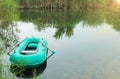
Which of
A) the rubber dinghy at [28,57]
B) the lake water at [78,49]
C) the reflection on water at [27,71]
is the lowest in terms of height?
the lake water at [78,49]

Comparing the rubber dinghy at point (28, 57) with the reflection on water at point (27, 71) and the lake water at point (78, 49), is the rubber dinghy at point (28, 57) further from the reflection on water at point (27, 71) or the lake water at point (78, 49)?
the lake water at point (78, 49)

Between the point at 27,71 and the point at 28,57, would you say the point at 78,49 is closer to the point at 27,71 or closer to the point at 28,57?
the point at 27,71

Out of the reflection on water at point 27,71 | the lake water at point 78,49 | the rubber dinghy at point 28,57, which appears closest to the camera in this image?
the rubber dinghy at point 28,57

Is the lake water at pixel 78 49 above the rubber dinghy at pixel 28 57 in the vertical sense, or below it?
below

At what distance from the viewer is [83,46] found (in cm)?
1878

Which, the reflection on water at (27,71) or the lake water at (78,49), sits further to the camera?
the lake water at (78,49)

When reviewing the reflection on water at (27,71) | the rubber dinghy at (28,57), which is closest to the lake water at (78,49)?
the reflection on water at (27,71)

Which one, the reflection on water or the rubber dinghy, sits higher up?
the rubber dinghy

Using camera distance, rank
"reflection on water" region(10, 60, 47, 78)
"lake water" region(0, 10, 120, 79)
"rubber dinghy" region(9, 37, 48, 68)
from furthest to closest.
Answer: "lake water" region(0, 10, 120, 79), "reflection on water" region(10, 60, 47, 78), "rubber dinghy" region(9, 37, 48, 68)

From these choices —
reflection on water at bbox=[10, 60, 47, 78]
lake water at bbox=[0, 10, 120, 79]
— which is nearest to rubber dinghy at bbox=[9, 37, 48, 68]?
reflection on water at bbox=[10, 60, 47, 78]

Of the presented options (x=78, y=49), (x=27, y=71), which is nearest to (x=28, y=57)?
(x=27, y=71)

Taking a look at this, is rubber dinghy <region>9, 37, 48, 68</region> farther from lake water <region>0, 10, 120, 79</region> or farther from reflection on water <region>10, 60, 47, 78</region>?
lake water <region>0, 10, 120, 79</region>

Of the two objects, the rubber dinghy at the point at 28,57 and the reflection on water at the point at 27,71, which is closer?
the rubber dinghy at the point at 28,57

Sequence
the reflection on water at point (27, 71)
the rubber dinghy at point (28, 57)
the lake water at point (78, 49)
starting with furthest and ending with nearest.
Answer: the lake water at point (78, 49)
the reflection on water at point (27, 71)
the rubber dinghy at point (28, 57)
